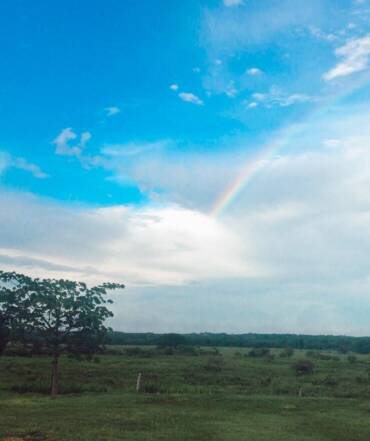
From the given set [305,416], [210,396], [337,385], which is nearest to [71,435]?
[305,416]

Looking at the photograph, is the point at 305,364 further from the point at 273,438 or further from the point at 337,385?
the point at 273,438

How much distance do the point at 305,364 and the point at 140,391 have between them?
34.9 metres

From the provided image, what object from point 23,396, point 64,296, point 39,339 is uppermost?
point 64,296

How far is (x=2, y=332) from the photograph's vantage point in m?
37.0

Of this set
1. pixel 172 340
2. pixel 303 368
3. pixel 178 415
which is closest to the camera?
pixel 178 415

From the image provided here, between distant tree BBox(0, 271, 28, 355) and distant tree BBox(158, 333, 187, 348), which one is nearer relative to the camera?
distant tree BBox(0, 271, 28, 355)

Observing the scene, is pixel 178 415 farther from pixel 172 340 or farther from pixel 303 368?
pixel 172 340

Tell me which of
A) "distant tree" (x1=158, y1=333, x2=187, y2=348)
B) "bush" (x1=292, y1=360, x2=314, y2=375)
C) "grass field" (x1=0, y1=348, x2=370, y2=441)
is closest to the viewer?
"grass field" (x1=0, y1=348, x2=370, y2=441)

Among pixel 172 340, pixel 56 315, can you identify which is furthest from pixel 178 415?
pixel 172 340

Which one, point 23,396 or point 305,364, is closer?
point 23,396

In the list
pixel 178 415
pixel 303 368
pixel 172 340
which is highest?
pixel 172 340

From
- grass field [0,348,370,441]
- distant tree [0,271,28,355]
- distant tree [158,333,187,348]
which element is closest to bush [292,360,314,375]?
grass field [0,348,370,441]

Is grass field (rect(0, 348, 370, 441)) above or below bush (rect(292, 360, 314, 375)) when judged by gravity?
below

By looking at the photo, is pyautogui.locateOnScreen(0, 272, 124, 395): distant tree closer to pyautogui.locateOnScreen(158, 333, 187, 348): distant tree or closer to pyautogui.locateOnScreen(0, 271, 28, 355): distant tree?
pyautogui.locateOnScreen(0, 271, 28, 355): distant tree
